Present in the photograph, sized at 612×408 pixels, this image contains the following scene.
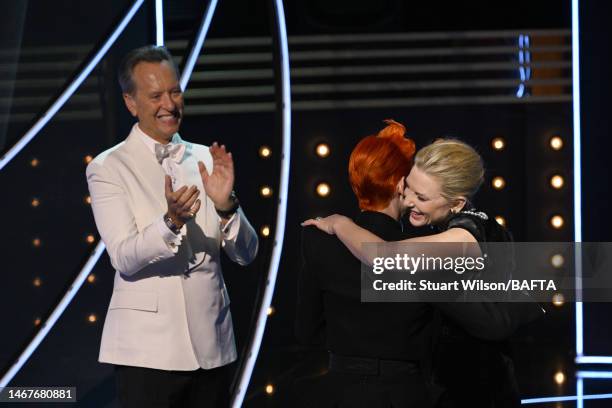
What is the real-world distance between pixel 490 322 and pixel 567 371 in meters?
2.30

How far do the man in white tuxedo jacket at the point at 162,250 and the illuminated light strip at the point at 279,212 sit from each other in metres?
1.00

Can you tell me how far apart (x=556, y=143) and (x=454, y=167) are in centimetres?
220

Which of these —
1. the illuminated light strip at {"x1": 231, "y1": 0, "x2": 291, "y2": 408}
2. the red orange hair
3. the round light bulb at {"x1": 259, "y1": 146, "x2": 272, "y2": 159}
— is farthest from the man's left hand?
the round light bulb at {"x1": 259, "y1": 146, "x2": 272, "y2": 159}

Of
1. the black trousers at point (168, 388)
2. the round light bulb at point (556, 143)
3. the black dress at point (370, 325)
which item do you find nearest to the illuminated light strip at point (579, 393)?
the round light bulb at point (556, 143)

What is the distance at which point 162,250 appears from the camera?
2355mm

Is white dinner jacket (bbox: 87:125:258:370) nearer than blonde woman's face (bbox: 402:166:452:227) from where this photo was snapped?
No

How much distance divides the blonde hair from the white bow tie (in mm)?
692

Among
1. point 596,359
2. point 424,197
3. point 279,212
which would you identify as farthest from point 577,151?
point 424,197

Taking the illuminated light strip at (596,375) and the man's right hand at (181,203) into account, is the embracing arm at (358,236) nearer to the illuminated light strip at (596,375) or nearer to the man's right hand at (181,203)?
the man's right hand at (181,203)

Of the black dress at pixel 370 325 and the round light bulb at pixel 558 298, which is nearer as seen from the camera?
the black dress at pixel 370 325

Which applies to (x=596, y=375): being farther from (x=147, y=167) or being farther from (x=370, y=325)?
(x=147, y=167)

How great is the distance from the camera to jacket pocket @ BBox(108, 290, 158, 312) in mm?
2453

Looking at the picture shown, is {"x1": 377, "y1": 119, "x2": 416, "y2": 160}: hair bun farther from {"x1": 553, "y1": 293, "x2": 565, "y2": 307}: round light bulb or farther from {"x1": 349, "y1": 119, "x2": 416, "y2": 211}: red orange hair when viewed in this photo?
{"x1": 553, "y1": 293, "x2": 565, "y2": 307}: round light bulb

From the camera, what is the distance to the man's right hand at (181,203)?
230 centimetres
